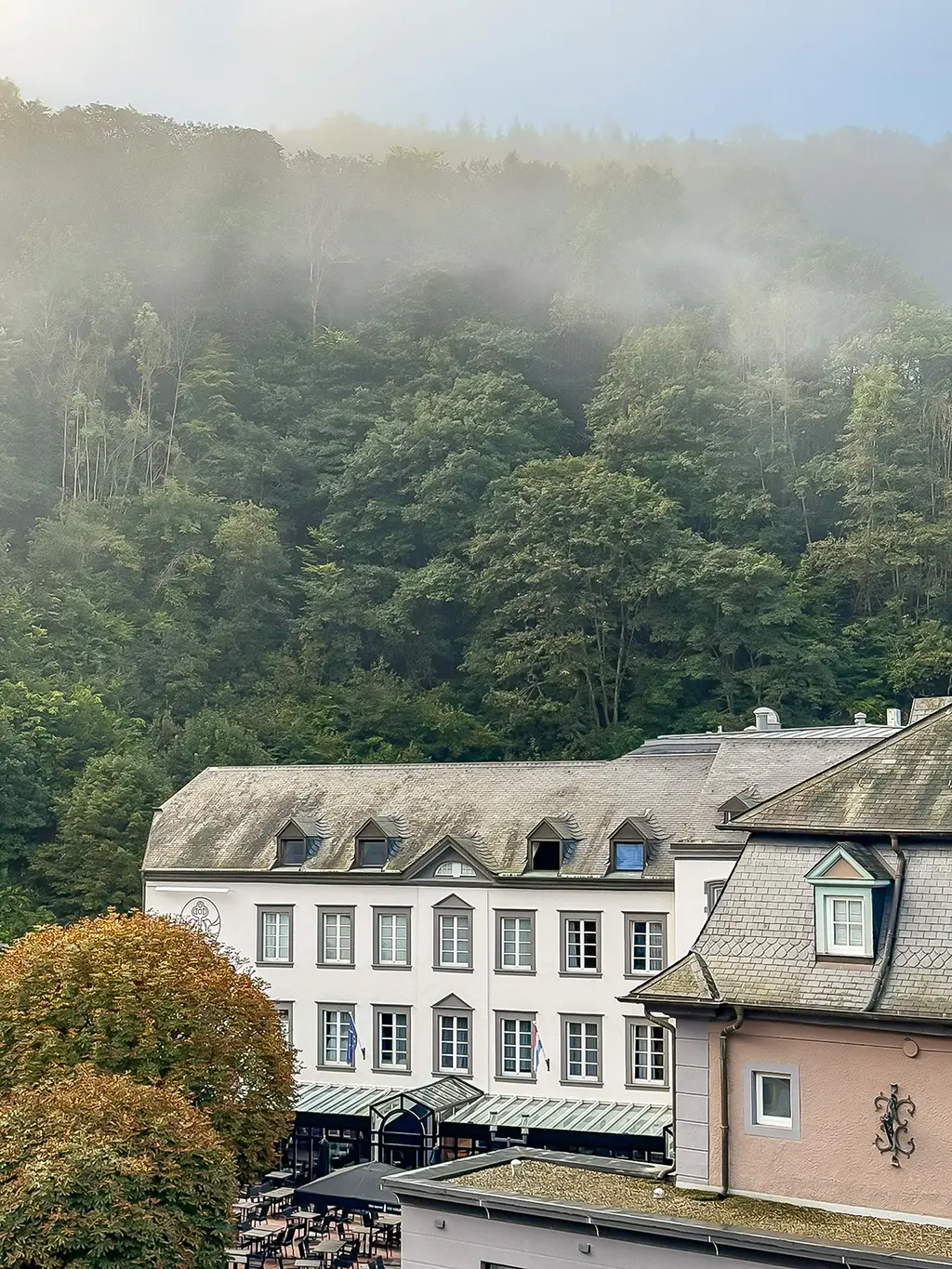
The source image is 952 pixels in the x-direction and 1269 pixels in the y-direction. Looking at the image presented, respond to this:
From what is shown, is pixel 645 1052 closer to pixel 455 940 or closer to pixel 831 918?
pixel 455 940

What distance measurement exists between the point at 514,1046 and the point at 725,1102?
22763 mm

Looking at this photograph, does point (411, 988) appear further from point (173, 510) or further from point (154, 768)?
point (173, 510)

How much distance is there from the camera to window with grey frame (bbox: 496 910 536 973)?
140 ft

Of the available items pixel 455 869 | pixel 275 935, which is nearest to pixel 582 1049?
pixel 455 869

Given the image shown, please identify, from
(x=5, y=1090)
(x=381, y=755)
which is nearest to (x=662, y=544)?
(x=381, y=755)

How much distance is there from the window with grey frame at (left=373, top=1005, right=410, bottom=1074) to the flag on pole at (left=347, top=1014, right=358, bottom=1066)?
0.53 m

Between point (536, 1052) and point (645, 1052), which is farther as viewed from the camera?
point (536, 1052)

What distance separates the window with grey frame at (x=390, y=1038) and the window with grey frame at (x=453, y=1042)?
2.87ft

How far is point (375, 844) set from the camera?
148ft

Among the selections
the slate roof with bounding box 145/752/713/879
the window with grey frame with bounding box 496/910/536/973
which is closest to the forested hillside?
the slate roof with bounding box 145/752/713/879

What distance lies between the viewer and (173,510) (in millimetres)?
81312

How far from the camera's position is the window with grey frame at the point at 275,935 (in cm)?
4534

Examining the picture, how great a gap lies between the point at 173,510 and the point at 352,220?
106ft

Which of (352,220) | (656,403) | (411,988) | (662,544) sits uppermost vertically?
(352,220)
